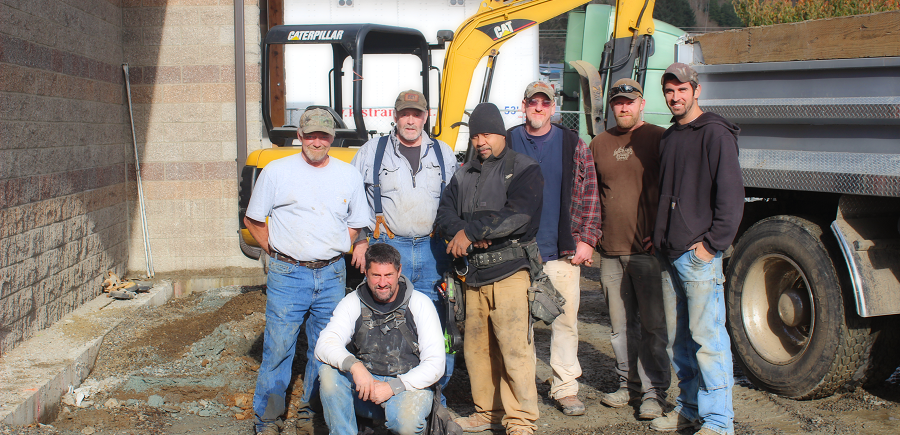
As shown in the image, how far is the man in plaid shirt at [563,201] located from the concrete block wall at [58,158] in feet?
12.0

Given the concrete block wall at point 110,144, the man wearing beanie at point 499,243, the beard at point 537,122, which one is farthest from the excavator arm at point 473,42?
the man wearing beanie at point 499,243

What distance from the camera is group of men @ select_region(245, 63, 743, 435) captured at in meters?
3.57

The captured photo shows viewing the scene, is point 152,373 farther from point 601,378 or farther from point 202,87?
point 202,87

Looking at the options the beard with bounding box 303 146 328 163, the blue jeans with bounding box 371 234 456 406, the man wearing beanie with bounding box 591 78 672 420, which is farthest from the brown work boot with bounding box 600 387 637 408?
the beard with bounding box 303 146 328 163

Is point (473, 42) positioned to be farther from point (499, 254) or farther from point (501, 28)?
point (499, 254)

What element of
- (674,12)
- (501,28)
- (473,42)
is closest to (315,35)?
(473,42)

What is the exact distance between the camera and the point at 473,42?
682 centimetres

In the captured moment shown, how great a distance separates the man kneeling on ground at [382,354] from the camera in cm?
338

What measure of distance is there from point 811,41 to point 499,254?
2.34 meters

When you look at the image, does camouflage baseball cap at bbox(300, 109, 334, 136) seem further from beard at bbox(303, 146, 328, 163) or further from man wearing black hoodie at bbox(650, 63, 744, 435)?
man wearing black hoodie at bbox(650, 63, 744, 435)

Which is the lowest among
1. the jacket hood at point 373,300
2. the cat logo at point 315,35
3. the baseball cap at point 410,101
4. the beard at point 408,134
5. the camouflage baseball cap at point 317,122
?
the jacket hood at point 373,300

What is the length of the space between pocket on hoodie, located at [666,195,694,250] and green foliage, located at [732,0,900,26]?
12.6 metres

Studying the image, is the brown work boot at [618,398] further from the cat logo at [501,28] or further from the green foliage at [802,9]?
the green foliage at [802,9]

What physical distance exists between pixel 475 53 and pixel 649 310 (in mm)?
3497
